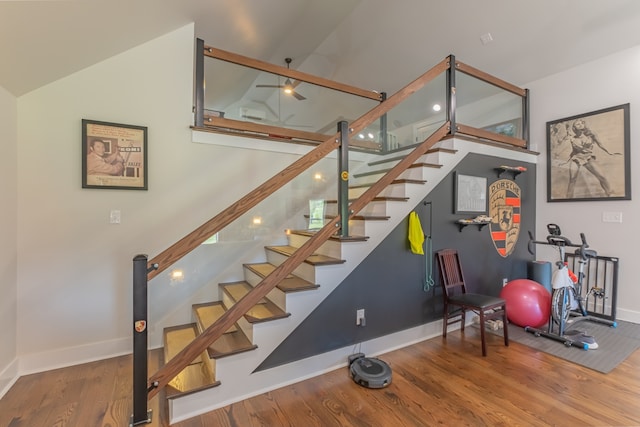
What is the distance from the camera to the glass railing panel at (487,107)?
3.64 meters

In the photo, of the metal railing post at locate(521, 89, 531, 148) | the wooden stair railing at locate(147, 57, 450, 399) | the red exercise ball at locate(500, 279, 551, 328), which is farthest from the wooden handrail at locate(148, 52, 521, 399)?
the metal railing post at locate(521, 89, 531, 148)

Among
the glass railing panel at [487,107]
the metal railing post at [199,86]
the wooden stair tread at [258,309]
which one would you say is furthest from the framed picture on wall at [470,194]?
the metal railing post at [199,86]

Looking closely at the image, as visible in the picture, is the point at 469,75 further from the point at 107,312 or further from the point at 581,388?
the point at 107,312

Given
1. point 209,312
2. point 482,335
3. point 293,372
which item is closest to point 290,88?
point 209,312

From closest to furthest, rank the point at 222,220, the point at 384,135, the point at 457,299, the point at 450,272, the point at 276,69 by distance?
the point at 222,220 → the point at 457,299 → the point at 450,272 → the point at 276,69 → the point at 384,135

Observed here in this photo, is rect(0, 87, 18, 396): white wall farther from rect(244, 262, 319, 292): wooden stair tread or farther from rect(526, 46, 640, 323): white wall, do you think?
rect(526, 46, 640, 323): white wall

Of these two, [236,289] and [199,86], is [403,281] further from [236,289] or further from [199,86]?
[199,86]

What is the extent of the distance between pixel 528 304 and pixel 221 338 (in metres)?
3.17

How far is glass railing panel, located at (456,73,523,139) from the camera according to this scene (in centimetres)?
364

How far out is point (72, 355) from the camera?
2564mm

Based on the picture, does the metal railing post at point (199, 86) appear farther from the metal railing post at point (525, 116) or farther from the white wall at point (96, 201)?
the metal railing post at point (525, 116)

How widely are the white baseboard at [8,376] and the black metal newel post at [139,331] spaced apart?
1247 millimetres

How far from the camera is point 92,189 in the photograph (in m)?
2.62

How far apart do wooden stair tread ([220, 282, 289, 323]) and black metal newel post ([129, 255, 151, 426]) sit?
698 mm
